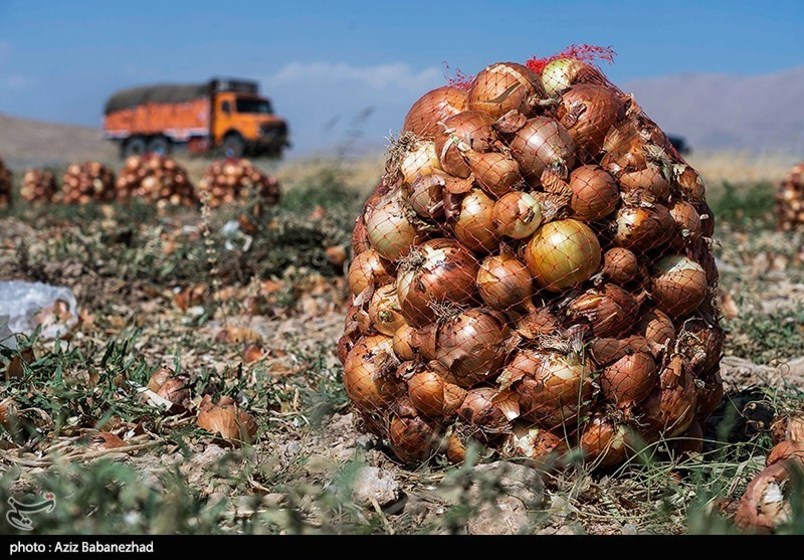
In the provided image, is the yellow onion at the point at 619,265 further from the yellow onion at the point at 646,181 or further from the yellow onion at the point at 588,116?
the yellow onion at the point at 588,116

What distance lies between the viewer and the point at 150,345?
433 centimetres

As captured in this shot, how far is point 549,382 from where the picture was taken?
2.38m

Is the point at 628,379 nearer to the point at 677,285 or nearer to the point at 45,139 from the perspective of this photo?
the point at 677,285

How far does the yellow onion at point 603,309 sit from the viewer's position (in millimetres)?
2428

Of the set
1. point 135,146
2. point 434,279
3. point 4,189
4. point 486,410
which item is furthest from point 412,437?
point 135,146

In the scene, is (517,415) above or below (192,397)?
above

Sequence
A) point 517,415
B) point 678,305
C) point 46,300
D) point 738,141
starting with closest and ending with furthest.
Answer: point 517,415 → point 678,305 → point 46,300 → point 738,141

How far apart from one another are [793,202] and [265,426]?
7.72 metres

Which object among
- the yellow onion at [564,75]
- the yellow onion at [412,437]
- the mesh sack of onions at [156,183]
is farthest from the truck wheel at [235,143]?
the yellow onion at [412,437]

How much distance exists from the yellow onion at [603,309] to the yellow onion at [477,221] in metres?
0.31

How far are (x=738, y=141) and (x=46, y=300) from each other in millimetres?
142706

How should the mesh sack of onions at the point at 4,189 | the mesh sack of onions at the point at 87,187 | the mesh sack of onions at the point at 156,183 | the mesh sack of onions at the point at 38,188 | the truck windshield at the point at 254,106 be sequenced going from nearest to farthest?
the mesh sack of onions at the point at 156,183, the mesh sack of onions at the point at 87,187, the mesh sack of onions at the point at 38,188, the mesh sack of onions at the point at 4,189, the truck windshield at the point at 254,106

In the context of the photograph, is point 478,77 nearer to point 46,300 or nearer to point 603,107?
point 603,107
